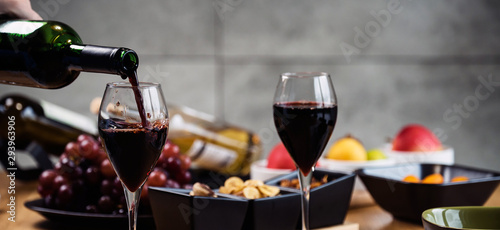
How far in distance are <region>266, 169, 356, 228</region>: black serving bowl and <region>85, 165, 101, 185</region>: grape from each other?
40 centimetres

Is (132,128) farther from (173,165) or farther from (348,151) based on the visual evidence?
(348,151)

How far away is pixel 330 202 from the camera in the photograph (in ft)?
3.31

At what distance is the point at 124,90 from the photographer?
729 mm

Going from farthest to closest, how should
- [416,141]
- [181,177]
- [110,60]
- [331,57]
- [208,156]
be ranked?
[331,57], [208,156], [416,141], [181,177], [110,60]

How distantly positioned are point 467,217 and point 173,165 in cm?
62

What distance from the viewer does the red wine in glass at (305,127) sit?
2.85ft

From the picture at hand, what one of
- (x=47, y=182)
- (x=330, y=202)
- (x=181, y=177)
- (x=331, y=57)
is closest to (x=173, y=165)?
(x=181, y=177)

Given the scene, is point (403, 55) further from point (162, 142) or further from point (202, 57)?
point (162, 142)

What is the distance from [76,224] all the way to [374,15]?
2.32 meters

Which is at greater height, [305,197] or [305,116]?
[305,116]

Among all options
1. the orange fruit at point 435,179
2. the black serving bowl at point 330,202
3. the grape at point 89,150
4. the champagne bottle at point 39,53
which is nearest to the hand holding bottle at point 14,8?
the champagne bottle at point 39,53

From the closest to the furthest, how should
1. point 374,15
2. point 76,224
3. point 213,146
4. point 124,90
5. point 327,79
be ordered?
1. point 124,90
2. point 327,79
3. point 76,224
4. point 213,146
5. point 374,15

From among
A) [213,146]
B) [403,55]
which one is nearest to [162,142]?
[213,146]

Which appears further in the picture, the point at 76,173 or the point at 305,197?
the point at 76,173
